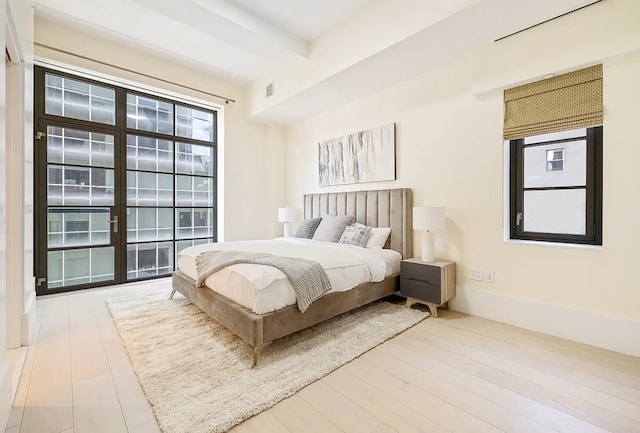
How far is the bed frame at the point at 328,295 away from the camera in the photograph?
1925 mm

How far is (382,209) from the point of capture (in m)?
3.54

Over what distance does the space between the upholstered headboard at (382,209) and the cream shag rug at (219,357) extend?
0.79 metres

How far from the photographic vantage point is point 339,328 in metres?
2.47

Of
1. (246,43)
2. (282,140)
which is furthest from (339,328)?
(282,140)

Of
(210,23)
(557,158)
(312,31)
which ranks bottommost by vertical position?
(557,158)

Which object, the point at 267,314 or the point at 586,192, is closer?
the point at 267,314

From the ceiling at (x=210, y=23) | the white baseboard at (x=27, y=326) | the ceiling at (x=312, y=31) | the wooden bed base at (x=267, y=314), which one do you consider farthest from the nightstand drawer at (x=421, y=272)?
the white baseboard at (x=27, y=326)

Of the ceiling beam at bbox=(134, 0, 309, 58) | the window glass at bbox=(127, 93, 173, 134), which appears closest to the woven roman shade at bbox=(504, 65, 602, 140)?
the ceiling beam at bbox=(134, 0, 309, 58)

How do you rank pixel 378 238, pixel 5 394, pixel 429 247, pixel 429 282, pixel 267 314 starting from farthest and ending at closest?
1. pixel 378 238
2. pixel 429 247
3. pixel 429 282
4. pixel 267 314
5. pixel 5 394

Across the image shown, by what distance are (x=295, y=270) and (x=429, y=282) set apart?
1.44 metres

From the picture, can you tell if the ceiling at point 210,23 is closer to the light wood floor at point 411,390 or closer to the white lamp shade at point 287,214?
the white lamp shade at point 287,214

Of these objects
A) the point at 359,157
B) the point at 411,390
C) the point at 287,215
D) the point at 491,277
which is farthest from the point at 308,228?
the point at 411,390

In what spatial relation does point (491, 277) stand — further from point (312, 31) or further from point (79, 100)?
point (79, 100)

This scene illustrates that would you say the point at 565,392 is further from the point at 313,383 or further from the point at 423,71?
the point at 423,71
